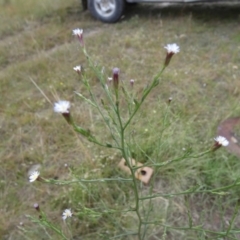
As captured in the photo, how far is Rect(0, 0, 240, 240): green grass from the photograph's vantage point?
227 centimetres

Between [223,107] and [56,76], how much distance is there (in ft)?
5.38

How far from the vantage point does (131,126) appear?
2809 mm

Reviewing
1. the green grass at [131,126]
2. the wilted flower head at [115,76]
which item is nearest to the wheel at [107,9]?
the green grass at [131,126]

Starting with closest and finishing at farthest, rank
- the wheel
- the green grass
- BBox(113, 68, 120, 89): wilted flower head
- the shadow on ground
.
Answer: BBox(113, 68, 120, 89): wilted flower head → the green grass → the shadow on ground → the wheel

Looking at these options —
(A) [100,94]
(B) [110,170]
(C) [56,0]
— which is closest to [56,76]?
(A) [100,94]

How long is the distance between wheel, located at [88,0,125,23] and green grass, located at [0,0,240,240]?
0.13m

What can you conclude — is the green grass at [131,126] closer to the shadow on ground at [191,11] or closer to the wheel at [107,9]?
the shadow on ground at [191,11]

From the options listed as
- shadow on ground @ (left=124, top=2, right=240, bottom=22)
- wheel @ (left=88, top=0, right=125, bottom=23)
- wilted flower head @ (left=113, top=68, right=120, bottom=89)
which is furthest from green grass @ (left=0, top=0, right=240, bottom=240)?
wilted flower head @ (left=113, top=68, right=120, bottom=89)

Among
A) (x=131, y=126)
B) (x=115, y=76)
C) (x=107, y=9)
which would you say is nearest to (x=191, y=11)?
(x=107, y=9)

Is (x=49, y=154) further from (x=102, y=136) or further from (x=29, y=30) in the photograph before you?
(x=29, y=30)

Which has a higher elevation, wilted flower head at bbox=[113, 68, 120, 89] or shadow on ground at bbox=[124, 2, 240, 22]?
wilted flower head at bbox=[113, 68, 120, 89]

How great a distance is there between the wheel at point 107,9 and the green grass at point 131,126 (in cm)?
13

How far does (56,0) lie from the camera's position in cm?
609

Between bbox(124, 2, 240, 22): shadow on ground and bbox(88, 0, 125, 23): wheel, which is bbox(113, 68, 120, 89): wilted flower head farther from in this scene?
bbox(88, 0, 125, 23): wheel
